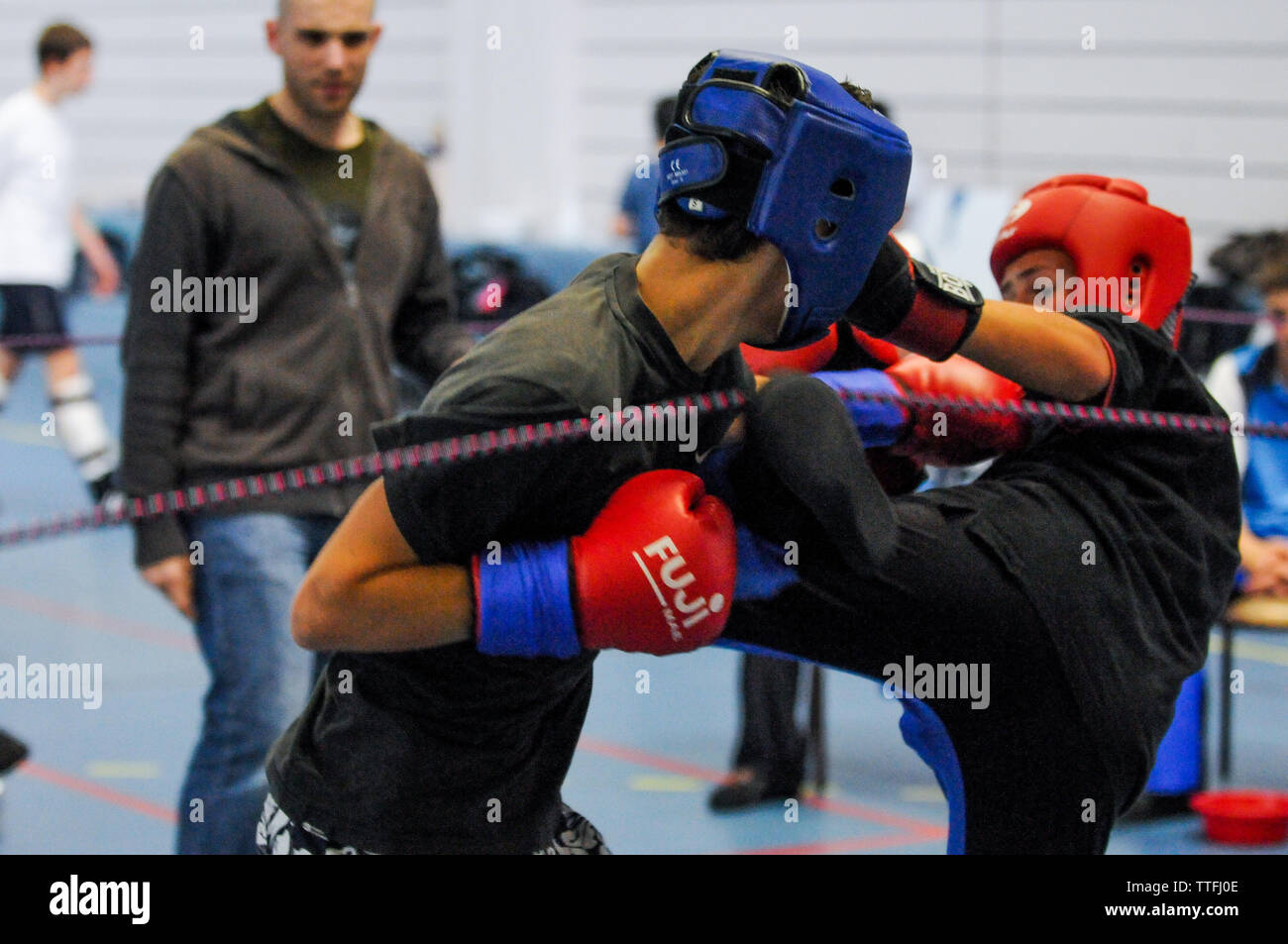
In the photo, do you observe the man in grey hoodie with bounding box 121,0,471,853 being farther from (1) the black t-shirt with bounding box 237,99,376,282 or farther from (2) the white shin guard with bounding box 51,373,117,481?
(2) the white shin guard with bounding box 51,373,117,481

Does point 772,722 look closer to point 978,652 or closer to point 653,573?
point 978,652

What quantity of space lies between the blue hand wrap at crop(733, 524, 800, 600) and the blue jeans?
1.29 meters

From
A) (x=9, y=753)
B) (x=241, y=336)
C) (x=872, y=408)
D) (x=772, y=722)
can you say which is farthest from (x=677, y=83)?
(x=872, y=408)

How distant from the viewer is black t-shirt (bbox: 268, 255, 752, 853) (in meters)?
1.75

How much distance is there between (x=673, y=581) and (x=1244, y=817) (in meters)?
2.96

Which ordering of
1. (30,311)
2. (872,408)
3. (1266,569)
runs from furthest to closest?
(30,311), (1266,569), (872,408)

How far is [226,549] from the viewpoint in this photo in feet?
10.1

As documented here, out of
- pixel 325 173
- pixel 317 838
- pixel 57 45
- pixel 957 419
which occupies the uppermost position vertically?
pixel 57 45

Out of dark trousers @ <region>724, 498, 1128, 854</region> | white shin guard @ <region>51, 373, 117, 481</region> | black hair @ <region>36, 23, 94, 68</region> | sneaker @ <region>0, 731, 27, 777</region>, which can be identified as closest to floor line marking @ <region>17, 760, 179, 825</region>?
sneaker @ <region>0, 731, 27, 777</region>

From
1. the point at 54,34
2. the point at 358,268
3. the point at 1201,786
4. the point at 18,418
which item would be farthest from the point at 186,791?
the point at 18,418

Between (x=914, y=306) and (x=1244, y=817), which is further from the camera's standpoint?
(x=1244, y=817)

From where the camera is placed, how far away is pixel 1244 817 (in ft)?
13.7

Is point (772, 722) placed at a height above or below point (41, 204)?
below
